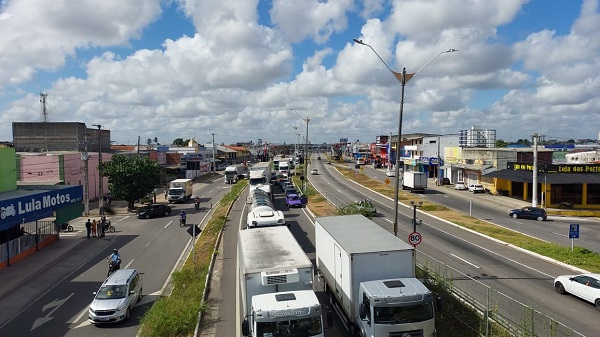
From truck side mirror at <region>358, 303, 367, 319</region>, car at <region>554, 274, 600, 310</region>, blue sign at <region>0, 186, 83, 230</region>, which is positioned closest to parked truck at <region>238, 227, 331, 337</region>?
truck side mirror at <region>358, 303, 367, 319</region>

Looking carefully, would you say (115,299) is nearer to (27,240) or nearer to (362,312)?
(362,312)

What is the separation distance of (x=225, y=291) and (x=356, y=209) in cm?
1845

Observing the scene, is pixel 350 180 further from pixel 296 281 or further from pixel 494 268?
pixel 296 281

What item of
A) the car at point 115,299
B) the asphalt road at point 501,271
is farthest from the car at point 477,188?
the car at point 115,299

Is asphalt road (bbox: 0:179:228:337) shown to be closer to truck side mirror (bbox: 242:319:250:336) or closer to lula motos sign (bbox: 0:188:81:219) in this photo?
lula motos sign (bbox: 0:188:81:219)

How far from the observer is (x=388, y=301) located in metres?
11.6

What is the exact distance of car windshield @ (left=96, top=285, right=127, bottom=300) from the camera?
16719 millimetres

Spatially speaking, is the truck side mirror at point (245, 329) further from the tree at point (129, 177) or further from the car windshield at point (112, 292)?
the tree at point (129, 177)

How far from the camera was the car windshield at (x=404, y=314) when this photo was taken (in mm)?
11599

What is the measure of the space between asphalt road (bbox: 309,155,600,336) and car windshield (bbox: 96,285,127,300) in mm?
12959

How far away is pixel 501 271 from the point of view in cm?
2180

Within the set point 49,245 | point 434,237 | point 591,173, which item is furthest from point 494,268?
point 591,173

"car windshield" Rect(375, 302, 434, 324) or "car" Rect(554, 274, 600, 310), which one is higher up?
"car windshield" Rect(375, 302, 434, 324)

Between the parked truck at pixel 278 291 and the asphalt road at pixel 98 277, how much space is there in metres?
5.63
